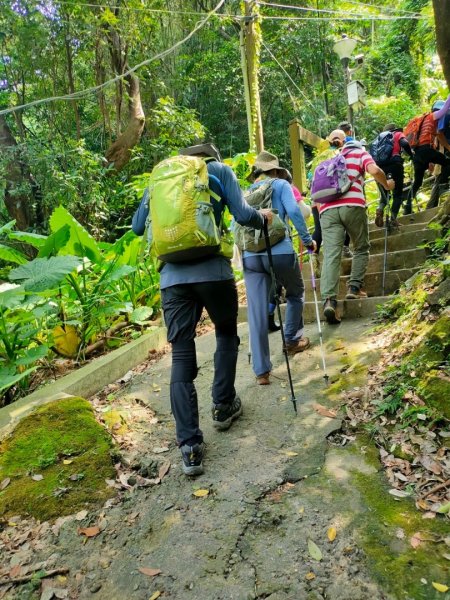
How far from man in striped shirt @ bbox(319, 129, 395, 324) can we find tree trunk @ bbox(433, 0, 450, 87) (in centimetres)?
156

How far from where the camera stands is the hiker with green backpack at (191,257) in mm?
2508

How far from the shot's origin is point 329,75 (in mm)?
19578

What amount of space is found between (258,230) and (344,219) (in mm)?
1695

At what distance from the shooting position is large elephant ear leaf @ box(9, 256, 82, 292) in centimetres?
350

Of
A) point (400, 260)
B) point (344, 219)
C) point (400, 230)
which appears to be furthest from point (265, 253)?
point (400, 230)

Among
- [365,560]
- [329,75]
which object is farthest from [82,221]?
[329,75]

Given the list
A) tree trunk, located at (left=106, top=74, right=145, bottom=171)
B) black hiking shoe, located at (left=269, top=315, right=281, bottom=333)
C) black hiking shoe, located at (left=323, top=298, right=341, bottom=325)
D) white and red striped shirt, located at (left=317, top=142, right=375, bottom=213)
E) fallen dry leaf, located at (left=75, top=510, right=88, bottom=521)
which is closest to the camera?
fallen dry leaf, located at (left=75, top=510, right=88, bottom=521)

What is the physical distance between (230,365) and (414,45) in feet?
67.6

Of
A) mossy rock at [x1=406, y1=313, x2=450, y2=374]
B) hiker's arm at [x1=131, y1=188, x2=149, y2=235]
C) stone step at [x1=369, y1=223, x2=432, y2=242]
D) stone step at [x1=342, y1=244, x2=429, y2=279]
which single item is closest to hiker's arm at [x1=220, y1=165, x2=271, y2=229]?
hiker's arm at [x1=131, y1=188, x2=149, y2=235]

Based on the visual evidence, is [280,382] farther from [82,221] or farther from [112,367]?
[82,221]

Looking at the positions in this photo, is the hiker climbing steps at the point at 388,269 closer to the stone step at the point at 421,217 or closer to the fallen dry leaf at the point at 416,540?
the stone step at the point at 421,217

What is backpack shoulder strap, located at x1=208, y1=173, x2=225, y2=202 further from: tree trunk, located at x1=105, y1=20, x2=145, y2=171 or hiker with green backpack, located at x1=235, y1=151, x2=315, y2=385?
tree trunk, located at x1=105, y1=20, x2=145, y2=171

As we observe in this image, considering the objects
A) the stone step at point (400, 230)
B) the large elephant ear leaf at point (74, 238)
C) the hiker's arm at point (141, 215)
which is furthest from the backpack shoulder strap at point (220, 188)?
the stone step at point (400, 230)

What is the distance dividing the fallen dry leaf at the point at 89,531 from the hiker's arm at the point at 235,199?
2.05 meters
